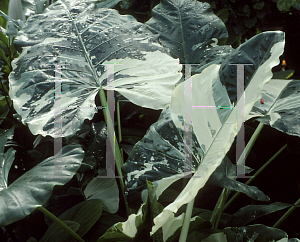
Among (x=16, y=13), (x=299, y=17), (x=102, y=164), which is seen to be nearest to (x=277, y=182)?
(x=102, y=164)

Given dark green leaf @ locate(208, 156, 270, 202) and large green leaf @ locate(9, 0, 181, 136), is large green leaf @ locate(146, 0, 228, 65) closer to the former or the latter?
large green leaf @ locate(9, 0, 181, 136)

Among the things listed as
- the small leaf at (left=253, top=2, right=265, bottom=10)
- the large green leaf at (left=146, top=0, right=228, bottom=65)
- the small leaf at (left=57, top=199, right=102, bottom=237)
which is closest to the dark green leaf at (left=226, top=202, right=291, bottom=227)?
the small leaf at (left=57, top=199, right=102, bottom=237)

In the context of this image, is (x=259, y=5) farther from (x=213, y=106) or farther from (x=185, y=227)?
(x=185, y=227)

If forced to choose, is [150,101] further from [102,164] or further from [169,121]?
[102,164]

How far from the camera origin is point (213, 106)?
18.6 inches

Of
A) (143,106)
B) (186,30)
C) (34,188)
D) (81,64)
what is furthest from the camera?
(186,30)

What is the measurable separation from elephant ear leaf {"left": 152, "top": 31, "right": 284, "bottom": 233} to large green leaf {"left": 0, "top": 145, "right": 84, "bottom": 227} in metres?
0.22

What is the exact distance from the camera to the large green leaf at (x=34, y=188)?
0.40 m

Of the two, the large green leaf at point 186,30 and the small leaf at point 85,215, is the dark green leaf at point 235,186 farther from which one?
the large green leaf at point 186,30

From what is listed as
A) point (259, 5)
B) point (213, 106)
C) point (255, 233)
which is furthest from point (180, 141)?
point (259, 5)

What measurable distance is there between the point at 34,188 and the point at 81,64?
351mm

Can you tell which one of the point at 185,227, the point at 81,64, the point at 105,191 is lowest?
the point at 105,191

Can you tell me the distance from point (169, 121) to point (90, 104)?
181 mm

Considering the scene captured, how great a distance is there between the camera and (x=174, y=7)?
0.87 meters
